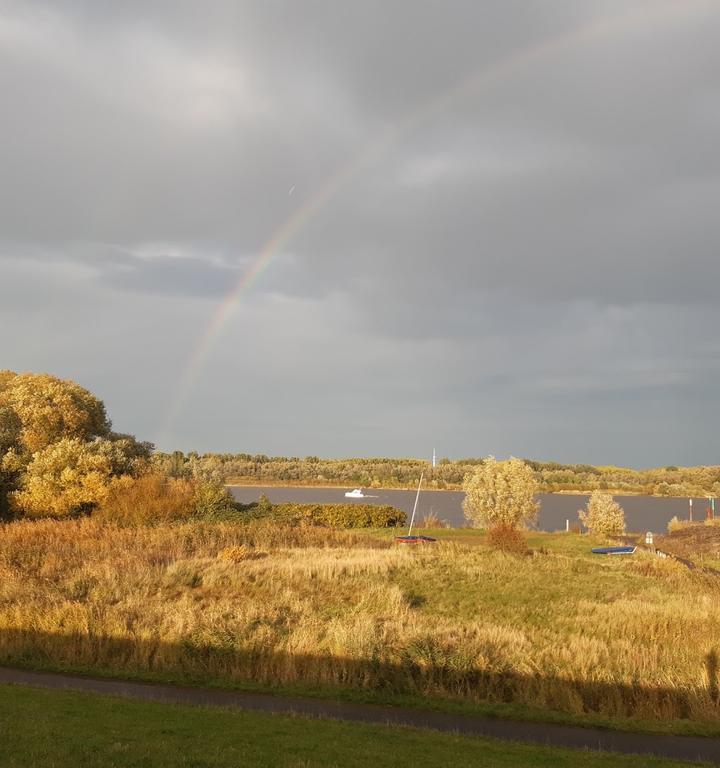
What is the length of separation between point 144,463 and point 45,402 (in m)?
6.44

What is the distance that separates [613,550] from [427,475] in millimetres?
124067

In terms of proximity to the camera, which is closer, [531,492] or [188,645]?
[188,645]

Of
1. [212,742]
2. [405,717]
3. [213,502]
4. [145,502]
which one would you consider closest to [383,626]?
[405,717]

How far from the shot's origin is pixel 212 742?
9.52 metres

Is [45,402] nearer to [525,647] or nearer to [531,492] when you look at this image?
[531,492]

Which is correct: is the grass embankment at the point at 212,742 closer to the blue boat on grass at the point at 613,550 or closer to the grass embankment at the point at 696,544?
the grass embankment at the point at 696,544

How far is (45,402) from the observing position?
4275 centimetres

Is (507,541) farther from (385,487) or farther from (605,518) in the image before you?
(385,487)

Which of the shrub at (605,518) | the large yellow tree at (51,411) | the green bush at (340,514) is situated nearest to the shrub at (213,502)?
the green bush at (340,514)

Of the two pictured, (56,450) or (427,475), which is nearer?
(56,450)

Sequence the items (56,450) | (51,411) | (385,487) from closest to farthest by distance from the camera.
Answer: (56,450)
(51,411)
(385,487)

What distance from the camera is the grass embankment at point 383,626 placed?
48.3 feet

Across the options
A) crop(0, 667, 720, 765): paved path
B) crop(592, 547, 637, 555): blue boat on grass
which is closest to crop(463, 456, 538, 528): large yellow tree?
crop(592, 547, 637, 555): blue boat on grass

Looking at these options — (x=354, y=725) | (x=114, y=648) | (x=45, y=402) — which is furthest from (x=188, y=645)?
(x=45, y=402)
